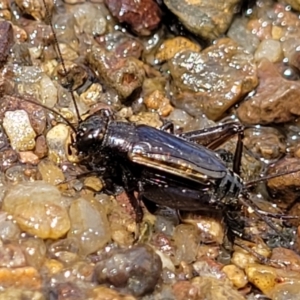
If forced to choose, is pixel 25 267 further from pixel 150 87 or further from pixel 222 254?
pixel 150 87

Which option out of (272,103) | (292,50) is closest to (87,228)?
(272,103)

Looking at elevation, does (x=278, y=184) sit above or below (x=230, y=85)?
below

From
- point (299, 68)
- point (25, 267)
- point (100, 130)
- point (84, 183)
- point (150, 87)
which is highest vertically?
point (299, 68)

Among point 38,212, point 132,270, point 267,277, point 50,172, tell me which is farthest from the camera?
point 50,172

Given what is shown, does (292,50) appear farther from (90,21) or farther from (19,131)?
(19,131)

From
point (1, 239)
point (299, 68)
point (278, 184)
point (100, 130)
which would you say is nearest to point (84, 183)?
point (100, 130)

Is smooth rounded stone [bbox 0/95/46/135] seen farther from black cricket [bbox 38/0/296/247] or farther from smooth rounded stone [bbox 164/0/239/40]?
smooth rounded stone [bbox 164/0/239/40]

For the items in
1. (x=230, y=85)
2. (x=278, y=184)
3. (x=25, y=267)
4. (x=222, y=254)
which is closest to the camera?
(x=25, y=267)
